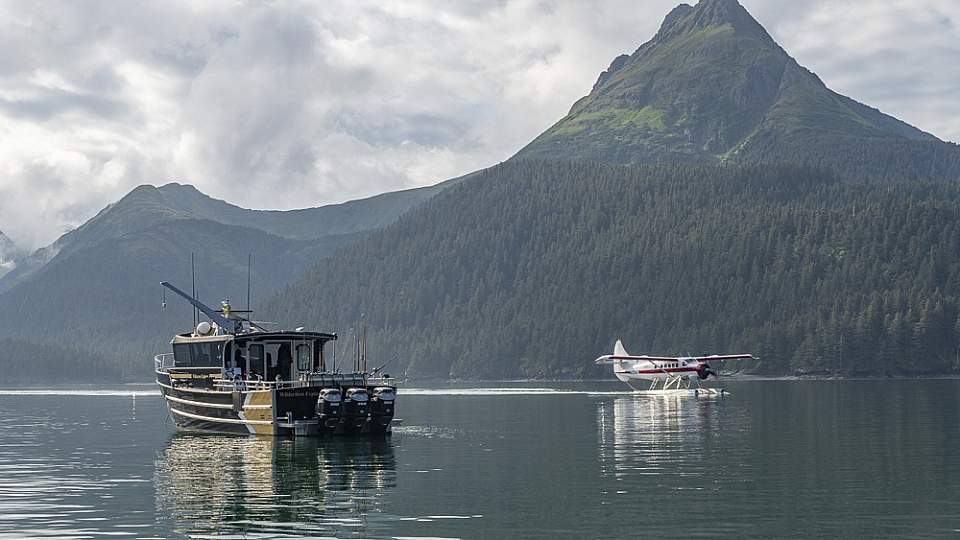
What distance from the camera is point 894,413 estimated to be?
119375 mm

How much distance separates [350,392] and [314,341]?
13131 mm

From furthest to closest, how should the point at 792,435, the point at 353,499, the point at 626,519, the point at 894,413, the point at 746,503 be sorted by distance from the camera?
the point at 894,413
the point at 792,435
the point at 353,499
the point at 746,503
the point at 626,519

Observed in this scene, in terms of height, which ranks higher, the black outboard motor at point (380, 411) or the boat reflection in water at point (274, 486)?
the black outboard motor at point (380, 411)

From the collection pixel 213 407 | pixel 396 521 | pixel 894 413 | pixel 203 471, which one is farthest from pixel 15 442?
pixel 894 413

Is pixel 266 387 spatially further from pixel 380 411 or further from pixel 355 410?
pixel 380 411

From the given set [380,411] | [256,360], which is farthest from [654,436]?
[256,360]

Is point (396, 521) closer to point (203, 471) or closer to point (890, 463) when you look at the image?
point (203, 471)

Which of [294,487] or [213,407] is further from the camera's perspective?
[213,407]

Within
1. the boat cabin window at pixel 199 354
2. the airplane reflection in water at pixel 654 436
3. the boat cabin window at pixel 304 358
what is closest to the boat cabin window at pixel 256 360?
the boat cabin window at pixel 199 354

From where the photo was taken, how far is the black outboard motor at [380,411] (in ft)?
301

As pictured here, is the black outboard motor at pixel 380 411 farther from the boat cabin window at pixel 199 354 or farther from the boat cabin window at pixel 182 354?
the boat cabin window at pixel 182 354

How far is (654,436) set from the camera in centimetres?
9212

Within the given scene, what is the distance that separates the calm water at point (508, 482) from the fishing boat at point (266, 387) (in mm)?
2210

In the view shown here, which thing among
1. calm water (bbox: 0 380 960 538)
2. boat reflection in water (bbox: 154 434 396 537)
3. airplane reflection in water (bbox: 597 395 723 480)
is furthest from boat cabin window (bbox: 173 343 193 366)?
airplane reflection in water (bbox: 597 395 723 480)
